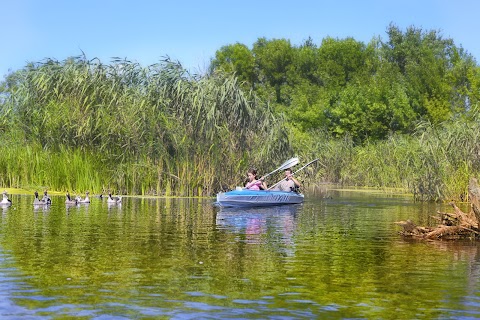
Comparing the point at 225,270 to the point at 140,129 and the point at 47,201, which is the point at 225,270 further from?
the point at 140,129

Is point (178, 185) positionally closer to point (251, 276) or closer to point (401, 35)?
point (251, 276)

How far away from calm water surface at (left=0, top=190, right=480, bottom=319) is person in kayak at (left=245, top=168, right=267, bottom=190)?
8585 mm

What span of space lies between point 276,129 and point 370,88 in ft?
164

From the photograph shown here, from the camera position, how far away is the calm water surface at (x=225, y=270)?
1067cm

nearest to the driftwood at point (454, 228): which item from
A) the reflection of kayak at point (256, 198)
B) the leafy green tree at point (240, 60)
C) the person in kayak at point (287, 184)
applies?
the reflection of kayak at point (256, 198)

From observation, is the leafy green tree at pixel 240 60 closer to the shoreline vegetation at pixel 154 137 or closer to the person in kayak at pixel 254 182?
the shoreline vegetation at pixel 154 137

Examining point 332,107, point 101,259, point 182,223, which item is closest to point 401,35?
point 332,107

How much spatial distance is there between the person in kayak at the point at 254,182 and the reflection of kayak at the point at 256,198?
0.59 meters

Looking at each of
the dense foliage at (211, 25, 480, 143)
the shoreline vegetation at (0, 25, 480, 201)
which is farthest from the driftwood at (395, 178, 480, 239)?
the dense foliage at (211, 25, 480, 143)

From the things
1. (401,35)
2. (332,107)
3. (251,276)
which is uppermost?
(401,35)

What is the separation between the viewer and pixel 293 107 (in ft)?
312

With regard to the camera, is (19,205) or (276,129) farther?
(276,129)

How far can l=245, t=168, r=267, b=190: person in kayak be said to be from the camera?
33.8m

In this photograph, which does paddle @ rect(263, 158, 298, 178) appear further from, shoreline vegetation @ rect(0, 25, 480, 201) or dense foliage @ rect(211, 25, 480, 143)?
dense foliage @ rect(211, 25, 480, 143)
